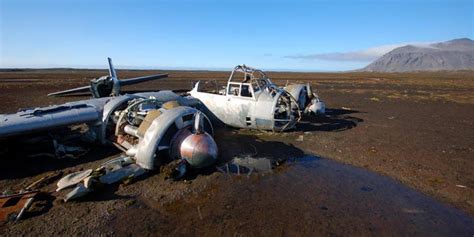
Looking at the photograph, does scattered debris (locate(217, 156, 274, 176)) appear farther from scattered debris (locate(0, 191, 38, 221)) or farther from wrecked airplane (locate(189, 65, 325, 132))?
scattered debris (locate(0, 191, 38, 221))

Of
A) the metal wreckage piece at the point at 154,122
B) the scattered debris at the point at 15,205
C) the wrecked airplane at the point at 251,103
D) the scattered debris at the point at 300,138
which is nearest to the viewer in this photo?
the scattered debris at the point at 15,205

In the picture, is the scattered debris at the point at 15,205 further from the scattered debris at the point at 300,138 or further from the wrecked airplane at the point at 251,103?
the scattered debris at the point at 300,138

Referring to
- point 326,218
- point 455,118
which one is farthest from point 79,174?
point 455,118

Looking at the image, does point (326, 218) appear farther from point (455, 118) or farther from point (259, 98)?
point (455, 118)

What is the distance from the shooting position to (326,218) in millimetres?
7852

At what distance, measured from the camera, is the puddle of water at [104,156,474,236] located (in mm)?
7355

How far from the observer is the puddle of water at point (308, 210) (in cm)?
736

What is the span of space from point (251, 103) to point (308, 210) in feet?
26.4

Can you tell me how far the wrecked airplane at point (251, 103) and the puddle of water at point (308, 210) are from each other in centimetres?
515

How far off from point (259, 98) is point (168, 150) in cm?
644

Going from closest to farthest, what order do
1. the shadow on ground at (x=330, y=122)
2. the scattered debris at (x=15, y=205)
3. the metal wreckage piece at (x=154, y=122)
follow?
the scattered debris at (x=15, y=205), the metal wreckage piece at (x=154, y=122), the shadow on ground at (x=330, y=122)

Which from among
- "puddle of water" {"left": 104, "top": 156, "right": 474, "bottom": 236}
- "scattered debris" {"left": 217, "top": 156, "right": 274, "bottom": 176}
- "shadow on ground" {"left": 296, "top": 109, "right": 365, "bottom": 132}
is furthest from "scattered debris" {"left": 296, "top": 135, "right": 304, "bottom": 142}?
"puddle of water" {"left": 104, "top": 156, "right": 474, "bottom": 236}

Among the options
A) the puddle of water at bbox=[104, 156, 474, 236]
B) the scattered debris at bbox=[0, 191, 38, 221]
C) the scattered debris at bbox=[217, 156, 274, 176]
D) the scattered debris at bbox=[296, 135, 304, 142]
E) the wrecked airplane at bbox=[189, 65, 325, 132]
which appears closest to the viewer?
the puddle of water at bbox=[104, 156, 474, 236]

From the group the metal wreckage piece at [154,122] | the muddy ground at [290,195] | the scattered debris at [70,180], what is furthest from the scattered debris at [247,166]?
the scattered debris at [70,180]
